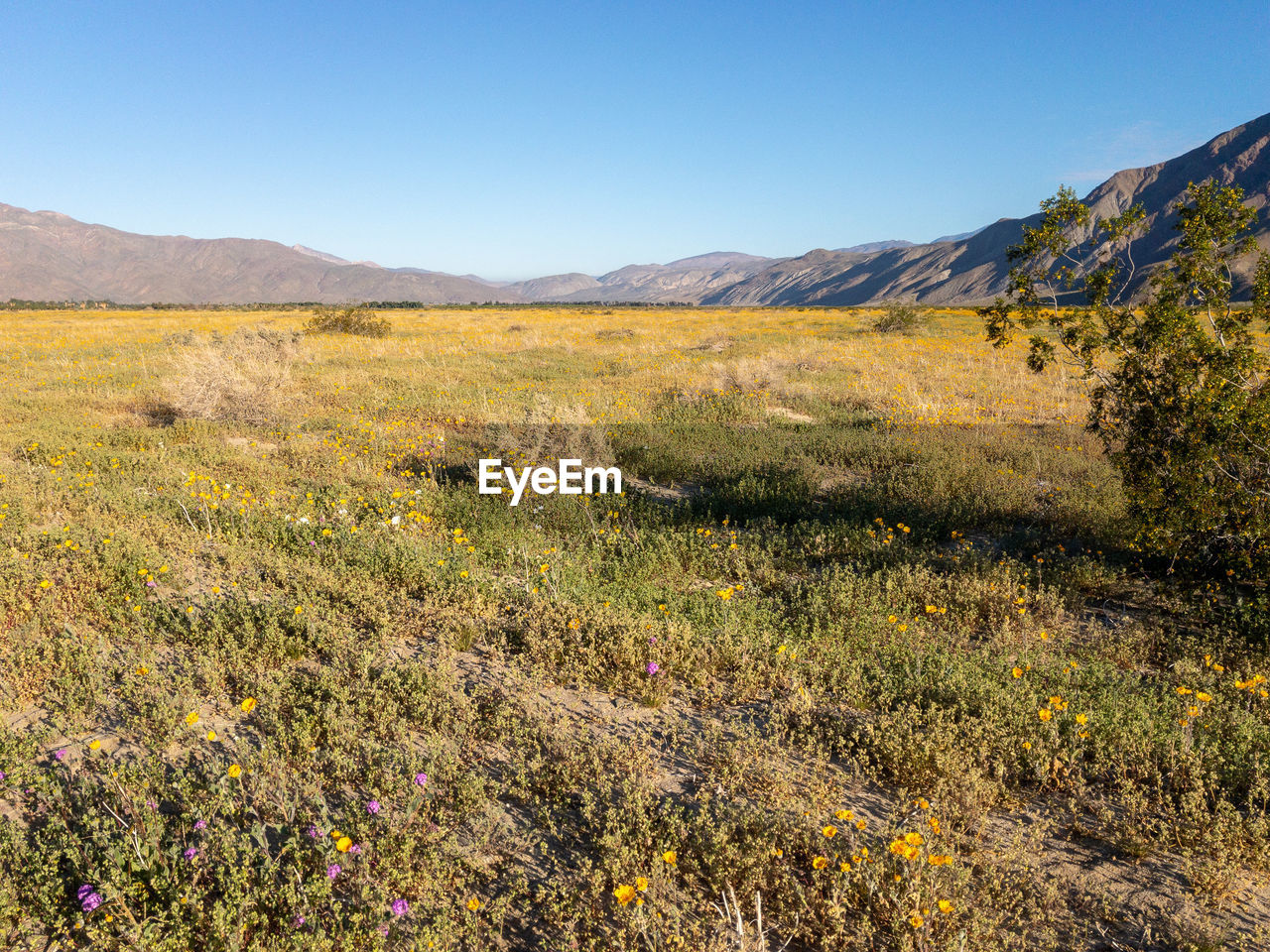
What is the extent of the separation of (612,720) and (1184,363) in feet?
16.2

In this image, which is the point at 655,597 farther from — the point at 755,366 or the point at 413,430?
the point at 755,366

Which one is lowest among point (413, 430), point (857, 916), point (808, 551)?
point (857, 916)

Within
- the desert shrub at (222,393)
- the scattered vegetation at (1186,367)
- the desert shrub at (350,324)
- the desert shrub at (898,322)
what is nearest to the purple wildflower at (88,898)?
the scattered vegetation at (1186,367)

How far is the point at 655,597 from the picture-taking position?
482cm

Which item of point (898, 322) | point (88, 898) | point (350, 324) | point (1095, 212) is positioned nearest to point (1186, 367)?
point (88, 898)

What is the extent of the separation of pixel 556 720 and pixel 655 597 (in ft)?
5.04

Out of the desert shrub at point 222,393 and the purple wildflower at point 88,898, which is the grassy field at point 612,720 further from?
the desert shrub at point 222,393

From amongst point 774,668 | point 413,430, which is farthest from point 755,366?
point 774,668

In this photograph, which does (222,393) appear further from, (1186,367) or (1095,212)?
(1095,212)

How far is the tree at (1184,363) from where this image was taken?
14.0ft

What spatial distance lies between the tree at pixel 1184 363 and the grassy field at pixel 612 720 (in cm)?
71

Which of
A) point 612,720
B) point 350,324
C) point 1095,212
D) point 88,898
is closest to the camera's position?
point 88,898

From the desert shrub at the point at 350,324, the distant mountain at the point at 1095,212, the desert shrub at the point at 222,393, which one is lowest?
the desert shrub at the point at 222,393

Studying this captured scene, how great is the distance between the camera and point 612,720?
352 centimetres
